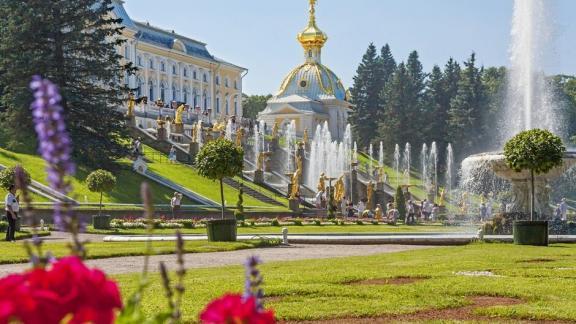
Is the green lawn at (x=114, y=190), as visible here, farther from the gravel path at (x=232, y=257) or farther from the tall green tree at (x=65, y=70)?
the gravel path at (x=232, y=257)

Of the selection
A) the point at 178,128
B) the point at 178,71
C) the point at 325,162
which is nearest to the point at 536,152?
the point at 178,128

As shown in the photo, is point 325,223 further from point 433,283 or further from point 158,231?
point 433,283

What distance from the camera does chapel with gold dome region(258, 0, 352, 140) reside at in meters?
98.8

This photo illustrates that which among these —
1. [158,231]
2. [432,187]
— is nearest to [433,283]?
[158,231]

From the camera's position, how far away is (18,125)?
131ft

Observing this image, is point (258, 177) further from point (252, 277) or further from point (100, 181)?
point (252, 277)

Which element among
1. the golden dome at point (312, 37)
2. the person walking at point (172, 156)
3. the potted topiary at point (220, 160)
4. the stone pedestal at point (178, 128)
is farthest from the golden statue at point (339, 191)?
the golden dome at point (312, 37)

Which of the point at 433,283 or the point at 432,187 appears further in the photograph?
the point at 432,187

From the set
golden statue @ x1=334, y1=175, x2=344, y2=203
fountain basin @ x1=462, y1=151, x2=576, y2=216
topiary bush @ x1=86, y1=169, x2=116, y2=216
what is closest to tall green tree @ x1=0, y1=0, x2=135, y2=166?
topiary bush @ x1=86, y1=169, x2=116, y2=216

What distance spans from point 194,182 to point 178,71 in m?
47.7

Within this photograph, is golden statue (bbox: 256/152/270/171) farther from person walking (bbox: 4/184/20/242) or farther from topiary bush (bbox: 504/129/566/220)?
person walking (bbox: 4/184/20/242)

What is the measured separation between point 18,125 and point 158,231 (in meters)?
13.9

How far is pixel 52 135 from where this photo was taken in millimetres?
2332

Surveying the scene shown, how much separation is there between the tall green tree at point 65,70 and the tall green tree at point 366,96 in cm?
5615
